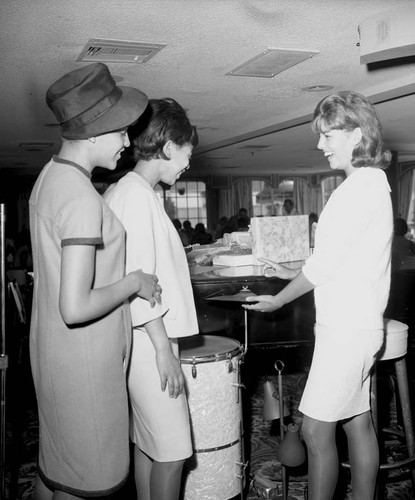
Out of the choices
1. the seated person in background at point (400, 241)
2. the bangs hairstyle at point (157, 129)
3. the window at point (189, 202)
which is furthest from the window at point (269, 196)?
the bangs hairstyle at point (157, 129)

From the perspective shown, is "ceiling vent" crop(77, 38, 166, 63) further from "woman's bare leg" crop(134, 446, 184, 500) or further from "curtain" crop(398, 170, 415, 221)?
"curtain" crop(398, 170, 415, 221)

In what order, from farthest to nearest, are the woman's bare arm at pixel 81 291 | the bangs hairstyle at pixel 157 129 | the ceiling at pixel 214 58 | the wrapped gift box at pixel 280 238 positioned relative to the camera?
the ceiling at pixel 214 58
the wrapped gift box at pixel 280 238
the bangs hairstyle at pixel 157 129
the woman's bare arm at pixel 81 291

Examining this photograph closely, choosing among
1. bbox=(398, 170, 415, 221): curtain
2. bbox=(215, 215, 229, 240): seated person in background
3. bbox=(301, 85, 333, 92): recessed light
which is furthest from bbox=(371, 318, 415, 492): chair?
bbox=(398, 170, 415, 221): curtain

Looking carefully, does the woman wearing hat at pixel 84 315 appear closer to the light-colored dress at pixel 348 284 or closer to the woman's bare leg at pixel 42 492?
the woman's bare leg at pixel 42 492

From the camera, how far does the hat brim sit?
1.61 m

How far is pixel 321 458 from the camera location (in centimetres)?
209

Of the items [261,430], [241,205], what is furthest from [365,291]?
[241,205]

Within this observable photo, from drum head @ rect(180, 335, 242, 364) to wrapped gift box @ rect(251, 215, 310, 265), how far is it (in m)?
0.54

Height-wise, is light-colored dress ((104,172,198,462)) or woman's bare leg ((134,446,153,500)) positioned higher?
light-colored dress ((104,172,198,462))

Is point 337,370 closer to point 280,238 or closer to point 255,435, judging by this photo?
point 280,238

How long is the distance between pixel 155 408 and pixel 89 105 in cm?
97

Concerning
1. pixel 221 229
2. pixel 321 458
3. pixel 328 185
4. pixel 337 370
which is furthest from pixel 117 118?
pixel 328 185

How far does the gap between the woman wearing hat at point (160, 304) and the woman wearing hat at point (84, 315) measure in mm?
121

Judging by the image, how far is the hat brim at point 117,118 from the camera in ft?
5.29
